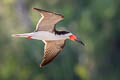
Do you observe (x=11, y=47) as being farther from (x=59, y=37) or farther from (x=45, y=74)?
(x=59, y=37)

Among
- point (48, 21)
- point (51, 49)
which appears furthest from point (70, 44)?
point (48, 21)

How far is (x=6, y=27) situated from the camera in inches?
817

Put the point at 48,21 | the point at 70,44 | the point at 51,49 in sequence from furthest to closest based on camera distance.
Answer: the point at 70,44 → the point at 51,49 → the point at 48,21

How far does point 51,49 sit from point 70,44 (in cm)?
887

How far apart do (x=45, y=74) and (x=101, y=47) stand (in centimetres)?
259

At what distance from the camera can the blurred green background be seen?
65.8 feet

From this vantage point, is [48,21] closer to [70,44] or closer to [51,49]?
[51,49]

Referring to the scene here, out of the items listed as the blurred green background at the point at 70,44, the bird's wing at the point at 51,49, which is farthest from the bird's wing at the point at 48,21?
the blurred green background at the point at 70,44

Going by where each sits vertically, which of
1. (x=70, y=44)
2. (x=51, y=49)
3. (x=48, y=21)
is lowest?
(x=70, y=44)

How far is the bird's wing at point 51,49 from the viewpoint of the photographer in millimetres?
11766

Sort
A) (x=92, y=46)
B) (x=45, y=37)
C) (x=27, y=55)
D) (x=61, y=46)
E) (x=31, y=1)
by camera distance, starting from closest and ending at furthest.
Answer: (x=45, y=37)
(x=61, y=46)
(x=27, y=55)
(x=92, y=46)
(x=31, y=1)

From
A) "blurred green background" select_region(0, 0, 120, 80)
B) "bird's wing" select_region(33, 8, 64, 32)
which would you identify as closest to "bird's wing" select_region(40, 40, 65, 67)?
"bird's wing" select_region(33, 8, 64, 32)

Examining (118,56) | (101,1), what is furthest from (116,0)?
(118,56)

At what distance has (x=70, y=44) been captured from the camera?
20.7 m
